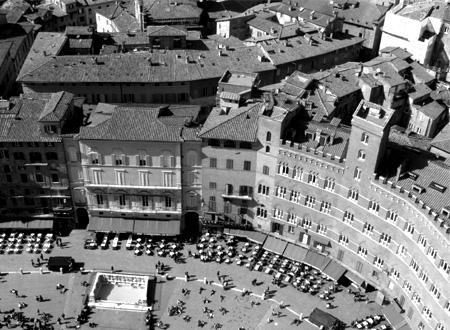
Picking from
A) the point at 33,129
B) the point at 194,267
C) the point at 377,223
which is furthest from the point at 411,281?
the point at 33,129

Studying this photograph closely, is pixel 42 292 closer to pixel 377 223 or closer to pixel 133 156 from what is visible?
pixel 133 156

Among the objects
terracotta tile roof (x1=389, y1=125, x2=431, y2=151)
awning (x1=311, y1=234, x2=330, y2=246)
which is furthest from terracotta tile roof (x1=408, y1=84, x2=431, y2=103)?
awning (x1=311, y1=234, x2=330, y2=246)

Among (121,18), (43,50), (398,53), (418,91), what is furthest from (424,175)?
(121,18)

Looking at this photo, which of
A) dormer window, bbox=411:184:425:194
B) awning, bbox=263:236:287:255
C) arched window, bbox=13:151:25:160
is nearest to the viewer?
dormer window, bbox=411:184:425:194

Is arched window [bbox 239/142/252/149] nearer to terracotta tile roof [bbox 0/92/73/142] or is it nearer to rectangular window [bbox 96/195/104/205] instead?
rectangular window [bbox 96/195/104/205]

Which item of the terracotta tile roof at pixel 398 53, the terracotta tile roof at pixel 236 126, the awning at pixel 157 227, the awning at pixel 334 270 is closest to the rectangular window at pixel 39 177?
the awning at pixel 157 227

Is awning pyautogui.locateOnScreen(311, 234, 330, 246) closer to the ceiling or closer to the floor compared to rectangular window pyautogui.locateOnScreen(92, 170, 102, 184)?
closer to the floor

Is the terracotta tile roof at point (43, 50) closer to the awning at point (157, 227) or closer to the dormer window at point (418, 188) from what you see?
the awning at point (157, 227)
